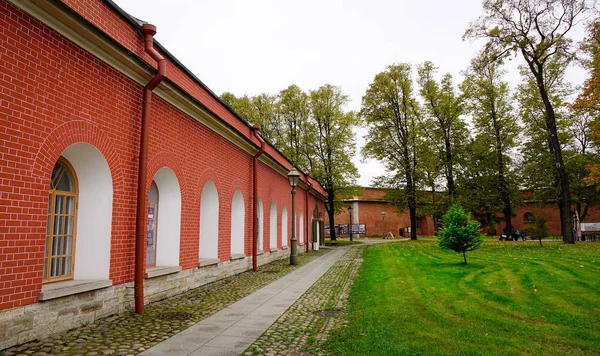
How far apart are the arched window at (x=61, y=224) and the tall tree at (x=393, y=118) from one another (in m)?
25.1

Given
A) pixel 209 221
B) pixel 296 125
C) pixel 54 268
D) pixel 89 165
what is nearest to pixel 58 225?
pixel 54 268

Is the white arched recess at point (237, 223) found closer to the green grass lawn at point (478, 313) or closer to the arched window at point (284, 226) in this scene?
the green grass lawn at point (478, 313)

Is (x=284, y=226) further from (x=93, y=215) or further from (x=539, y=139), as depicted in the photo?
(x=539, y=139)

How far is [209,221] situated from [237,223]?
203 centimetres

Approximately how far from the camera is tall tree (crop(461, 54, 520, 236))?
27.0 meters

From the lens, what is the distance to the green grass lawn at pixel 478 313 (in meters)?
4.44

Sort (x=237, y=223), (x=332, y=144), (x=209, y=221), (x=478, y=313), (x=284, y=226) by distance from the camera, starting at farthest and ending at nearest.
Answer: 1. (x=332, y=144)
2. (x=284, y=226)
3. (x=237, y=223)
4. (x=209, y=221)
5. (x=478, y=313)

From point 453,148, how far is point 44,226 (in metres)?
27.8

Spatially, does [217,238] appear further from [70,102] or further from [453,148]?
[453,148]

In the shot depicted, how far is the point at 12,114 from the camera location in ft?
13.9

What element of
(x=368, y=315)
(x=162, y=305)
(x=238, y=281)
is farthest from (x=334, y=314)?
A: (x=238, y=281)

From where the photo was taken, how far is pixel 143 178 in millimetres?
6383

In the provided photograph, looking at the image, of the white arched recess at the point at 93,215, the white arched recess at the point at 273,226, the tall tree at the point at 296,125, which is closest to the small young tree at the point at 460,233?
the white arched recess at the point at 273,226

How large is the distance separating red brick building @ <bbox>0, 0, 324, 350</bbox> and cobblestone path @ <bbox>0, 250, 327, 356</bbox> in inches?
8.1
